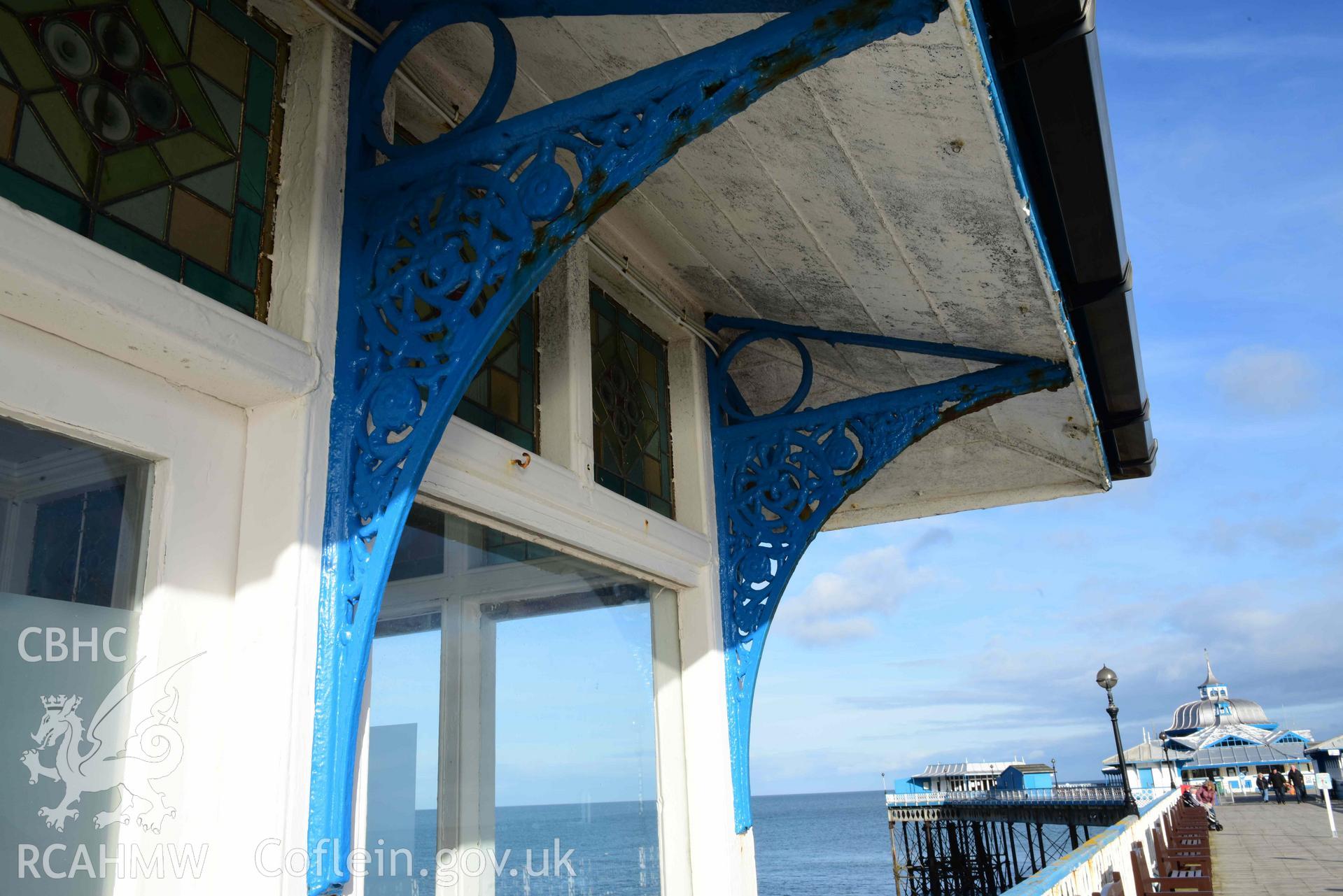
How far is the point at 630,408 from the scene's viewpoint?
3.55 m

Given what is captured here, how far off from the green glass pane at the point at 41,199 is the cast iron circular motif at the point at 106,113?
0.15 metres

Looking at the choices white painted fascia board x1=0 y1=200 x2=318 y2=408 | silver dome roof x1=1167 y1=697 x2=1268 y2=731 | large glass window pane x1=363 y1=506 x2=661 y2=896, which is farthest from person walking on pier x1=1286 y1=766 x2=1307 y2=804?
silver dome roof x1=1167 y1=697 x2=1268 y2=731

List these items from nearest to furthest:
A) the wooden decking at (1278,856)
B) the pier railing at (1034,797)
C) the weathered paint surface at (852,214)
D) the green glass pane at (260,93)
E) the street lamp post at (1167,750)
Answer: the green glass pane at (260,93) < the weathered paint surface at (852,214) < the wooden decking at (1278,856) < the pier railing at (1034,797) < the street lamp post at (1167,750)

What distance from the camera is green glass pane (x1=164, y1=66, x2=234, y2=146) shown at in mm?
1908

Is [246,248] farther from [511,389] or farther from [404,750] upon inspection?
[404,750]

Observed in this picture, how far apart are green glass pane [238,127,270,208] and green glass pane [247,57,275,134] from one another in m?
0.03

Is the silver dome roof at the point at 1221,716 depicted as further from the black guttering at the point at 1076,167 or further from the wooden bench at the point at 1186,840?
the black guttering at the point at 1076,167

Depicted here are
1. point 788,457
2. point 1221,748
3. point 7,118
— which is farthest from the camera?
point 1221,748

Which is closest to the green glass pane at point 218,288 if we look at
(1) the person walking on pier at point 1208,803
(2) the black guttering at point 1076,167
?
(2) the black guttering at point 1076,167

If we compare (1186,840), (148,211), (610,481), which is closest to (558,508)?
(610,481)

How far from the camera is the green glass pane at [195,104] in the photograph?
1.91m

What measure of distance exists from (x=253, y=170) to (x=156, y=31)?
0.29 m

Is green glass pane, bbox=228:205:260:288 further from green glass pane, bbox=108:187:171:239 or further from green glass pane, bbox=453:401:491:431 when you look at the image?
green glass pane, bbox=453:401:491:431

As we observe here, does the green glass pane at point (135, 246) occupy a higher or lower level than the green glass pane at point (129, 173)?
lower
